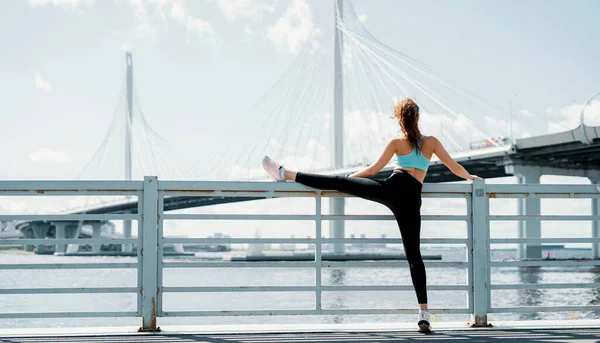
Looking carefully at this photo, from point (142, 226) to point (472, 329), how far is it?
5.78 feet

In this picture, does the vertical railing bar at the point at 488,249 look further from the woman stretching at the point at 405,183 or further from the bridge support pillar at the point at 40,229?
the bridge support pillar at the point at 40,229

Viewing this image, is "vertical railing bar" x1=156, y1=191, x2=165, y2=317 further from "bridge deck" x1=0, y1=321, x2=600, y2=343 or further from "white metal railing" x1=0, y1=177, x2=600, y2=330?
"bridge deck" x1=0, y1=321, x2=600, y2=343

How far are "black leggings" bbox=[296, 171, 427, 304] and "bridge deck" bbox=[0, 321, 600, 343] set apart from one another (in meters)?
0.26

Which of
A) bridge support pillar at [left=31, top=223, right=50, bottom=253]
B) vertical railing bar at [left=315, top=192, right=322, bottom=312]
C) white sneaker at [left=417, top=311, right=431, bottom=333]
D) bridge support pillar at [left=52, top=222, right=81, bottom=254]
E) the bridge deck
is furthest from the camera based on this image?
bridge support pillar at [left=31, top=223, right=50, bottom=253]

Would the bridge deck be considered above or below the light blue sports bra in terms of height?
below

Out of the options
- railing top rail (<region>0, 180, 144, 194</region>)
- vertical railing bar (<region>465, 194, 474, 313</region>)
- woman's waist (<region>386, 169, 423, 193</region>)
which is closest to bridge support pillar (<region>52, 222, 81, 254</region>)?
railing top rail (<region>0, 180, 144, 194</region>)

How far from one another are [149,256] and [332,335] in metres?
0.99

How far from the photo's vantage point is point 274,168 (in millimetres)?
3930

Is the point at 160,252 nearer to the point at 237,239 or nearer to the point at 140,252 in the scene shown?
the point at 140,252

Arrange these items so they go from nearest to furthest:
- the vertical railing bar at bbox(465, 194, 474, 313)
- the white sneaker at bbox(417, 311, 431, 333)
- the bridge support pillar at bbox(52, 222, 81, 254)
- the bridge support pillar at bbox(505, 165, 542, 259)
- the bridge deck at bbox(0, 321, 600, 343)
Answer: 1. the bridge deck at bbox(0, 321, 600, 343)
2. the white sneaker at bbox(417, 311, 431, 333)
3. the vertical railing bar at bbox(465, 194, 474, 313)
4. the bridge support pillar at bbox(505, 165, 542, 259)
5. the bridge support pillar at bbox(52, 222, 81, 254)

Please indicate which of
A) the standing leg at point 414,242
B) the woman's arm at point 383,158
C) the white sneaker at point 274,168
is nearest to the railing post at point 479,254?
the standing leg at point 414,242

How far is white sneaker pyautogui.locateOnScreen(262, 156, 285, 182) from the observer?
3875mm

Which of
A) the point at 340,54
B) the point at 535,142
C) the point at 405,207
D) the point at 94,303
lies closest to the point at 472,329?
the point at 405,207

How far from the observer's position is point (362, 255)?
51969 millimetres
